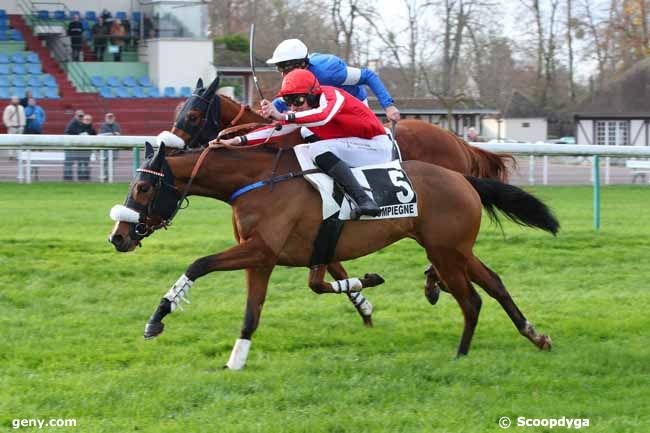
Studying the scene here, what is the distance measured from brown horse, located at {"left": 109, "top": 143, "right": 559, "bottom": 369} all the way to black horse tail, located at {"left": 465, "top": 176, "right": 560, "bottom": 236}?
0.53 feet

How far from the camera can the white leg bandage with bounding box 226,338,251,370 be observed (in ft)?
19.3

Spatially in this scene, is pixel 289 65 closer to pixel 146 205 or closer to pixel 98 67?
pixel 146 205

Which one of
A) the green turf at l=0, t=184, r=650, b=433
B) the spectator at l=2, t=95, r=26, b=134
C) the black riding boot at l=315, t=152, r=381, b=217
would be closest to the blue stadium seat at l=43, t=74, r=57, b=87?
the spectator at l=2, t=95, r=26, b=134

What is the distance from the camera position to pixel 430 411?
16.5ft

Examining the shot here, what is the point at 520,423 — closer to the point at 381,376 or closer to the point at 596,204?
the point at 381,376

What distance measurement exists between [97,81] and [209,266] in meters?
19.1

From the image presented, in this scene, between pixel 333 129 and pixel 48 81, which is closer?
pixel 333 129

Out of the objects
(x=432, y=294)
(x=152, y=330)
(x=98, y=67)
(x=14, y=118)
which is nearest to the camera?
(x=152, y=330)

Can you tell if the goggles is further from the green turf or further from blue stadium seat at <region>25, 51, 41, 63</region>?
blue stadium seat at <region>25, 51, 41, 63</region>

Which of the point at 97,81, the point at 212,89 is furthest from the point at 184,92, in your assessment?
the point at 212,89

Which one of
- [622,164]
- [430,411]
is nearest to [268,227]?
[430,411]

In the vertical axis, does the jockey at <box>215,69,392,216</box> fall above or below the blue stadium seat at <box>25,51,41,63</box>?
below

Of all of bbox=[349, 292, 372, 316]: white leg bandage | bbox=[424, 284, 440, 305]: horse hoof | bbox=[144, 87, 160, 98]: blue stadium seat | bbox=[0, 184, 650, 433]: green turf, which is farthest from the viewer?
bbox=[144, 87, 160, 98]: blue stadium seat

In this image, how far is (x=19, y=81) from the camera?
23.0 meters
